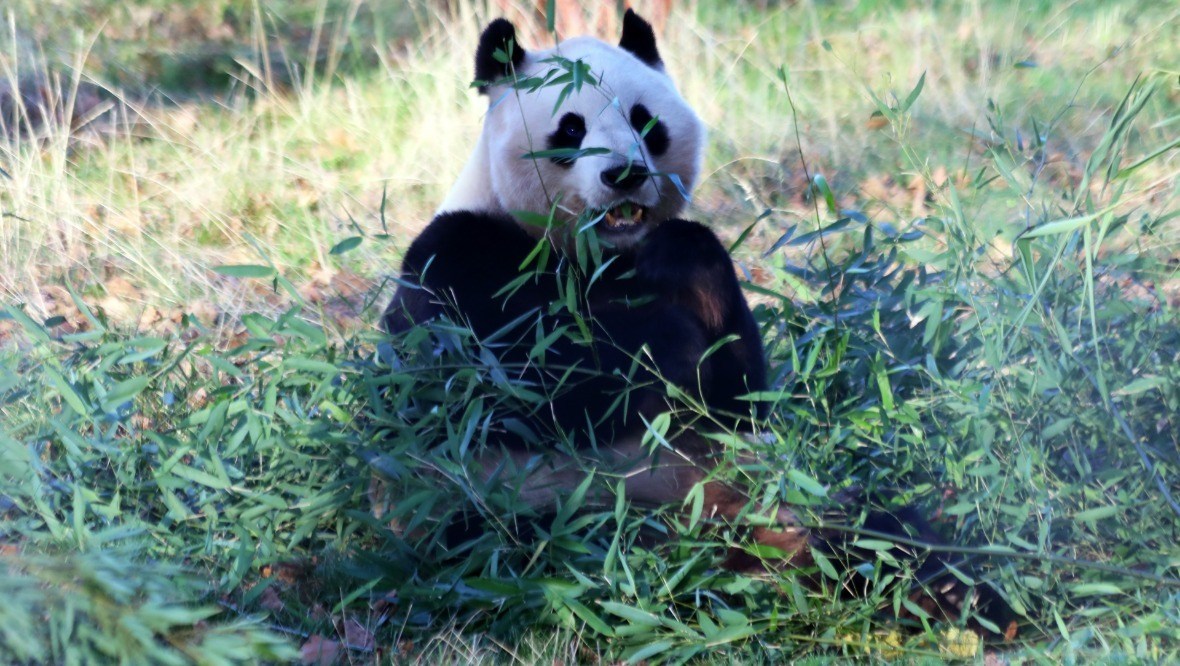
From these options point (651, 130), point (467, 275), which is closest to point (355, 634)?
point (467, 275)

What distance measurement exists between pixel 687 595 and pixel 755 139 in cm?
433

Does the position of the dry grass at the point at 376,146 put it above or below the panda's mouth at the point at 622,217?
below

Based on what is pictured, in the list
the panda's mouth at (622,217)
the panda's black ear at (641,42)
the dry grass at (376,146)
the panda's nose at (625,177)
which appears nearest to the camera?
the panda's nose at (625,177)

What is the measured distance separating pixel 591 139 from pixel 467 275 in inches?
19.5

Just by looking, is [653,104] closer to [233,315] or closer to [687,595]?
[687,595]

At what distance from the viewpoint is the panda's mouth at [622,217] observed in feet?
9.87

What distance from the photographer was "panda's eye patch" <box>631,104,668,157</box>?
10.5 feet

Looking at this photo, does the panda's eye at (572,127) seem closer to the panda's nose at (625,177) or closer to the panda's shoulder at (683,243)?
the panda's nose at (625,177)

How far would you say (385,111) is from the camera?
22.9 feet

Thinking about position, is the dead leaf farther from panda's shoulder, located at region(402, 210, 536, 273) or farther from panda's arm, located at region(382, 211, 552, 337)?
panda's shoulder, located at region(402, 210, 536, 273)

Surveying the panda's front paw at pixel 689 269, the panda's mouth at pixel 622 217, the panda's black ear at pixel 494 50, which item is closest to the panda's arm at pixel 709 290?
the panda's front paw at pixel 689 269

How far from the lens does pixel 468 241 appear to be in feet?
9.89

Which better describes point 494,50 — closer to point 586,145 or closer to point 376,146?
point 586,145

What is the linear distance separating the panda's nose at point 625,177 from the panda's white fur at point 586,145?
0.04 ft
